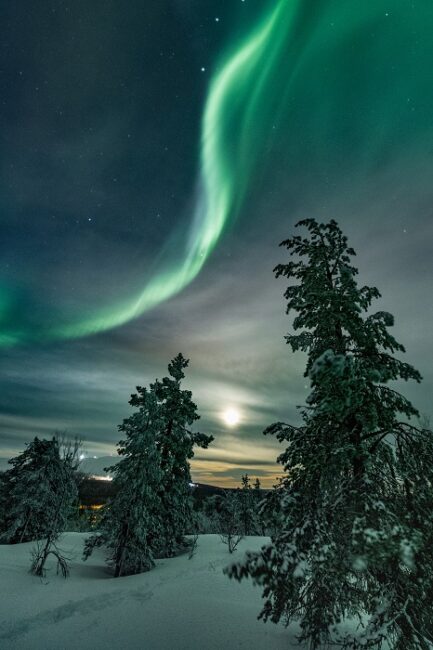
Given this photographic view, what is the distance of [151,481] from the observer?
63.8 ft

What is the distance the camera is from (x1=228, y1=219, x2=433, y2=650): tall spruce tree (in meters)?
5.45

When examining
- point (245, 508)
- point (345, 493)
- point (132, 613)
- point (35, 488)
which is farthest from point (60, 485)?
point (245, 508)

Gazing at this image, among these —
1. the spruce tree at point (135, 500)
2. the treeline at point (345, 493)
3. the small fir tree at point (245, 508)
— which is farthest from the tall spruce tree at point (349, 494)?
the small fir tree at point (245, 508)

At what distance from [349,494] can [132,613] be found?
1060 centimetres

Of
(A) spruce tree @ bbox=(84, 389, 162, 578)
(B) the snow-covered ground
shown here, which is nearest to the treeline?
(B) the snow-covered ground

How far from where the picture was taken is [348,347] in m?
7.88

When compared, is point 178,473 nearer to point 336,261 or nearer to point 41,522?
point 41,522

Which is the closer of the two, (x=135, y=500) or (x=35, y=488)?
(x=135, y=500)

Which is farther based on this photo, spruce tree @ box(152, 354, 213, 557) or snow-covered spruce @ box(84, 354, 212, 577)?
spruce tree @ box(152, 354, 213, 557)

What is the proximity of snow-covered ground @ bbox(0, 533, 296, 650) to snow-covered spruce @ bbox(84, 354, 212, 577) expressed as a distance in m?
1.76

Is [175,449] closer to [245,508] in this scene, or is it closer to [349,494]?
[349,494]

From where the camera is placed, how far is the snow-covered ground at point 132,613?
369 inches

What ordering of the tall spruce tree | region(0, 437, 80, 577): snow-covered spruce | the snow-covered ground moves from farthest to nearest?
region(0, 437, 80, 577): snow-covered spruce < the snow-covered ground < the tall spruce tree

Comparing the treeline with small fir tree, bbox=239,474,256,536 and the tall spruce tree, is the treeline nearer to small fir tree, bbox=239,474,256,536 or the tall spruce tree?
the tall spruce tree
